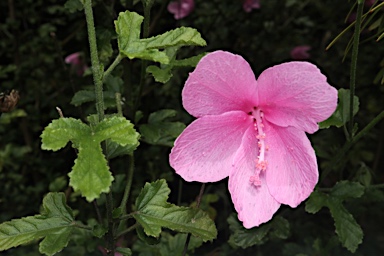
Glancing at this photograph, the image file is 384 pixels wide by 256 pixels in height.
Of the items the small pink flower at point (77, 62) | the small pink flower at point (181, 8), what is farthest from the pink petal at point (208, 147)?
the small pink flower at point (77, 62)

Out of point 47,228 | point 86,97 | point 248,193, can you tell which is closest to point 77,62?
point 86,97

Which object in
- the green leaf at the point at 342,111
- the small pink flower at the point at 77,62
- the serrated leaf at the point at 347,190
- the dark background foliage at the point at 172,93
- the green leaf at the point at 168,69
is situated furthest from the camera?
the small pink flower at the point at 77,62

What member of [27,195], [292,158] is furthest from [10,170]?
[292,158]

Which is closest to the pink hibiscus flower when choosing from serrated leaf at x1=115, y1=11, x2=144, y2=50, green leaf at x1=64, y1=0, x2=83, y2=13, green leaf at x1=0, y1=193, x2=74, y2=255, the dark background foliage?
serrated leaf at x1=115, y1=11, x2=144, y2=50

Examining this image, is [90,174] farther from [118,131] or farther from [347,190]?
[347,190]

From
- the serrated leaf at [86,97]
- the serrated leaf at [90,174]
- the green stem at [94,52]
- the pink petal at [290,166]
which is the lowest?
the serrated leaf at [86,97]

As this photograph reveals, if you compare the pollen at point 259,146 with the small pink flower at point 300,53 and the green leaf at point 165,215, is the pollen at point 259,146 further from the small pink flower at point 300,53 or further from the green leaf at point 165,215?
the small pink flower at point 300,53
